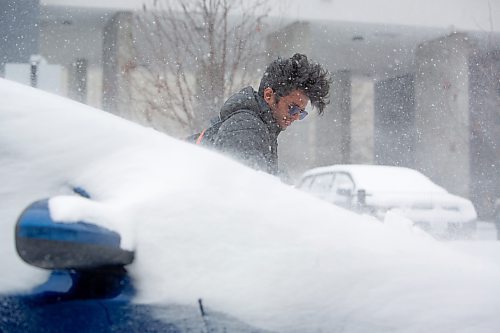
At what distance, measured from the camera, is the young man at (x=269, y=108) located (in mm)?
2559

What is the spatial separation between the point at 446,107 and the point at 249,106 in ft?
43.6

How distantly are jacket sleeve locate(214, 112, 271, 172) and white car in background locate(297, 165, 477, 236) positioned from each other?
13.2 feet

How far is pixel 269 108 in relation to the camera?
278cm

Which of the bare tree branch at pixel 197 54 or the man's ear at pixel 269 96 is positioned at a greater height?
the bare tree branch at pixel 197 54

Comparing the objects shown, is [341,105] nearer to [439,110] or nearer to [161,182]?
[439,110]

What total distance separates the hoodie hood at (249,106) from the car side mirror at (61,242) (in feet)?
4.92

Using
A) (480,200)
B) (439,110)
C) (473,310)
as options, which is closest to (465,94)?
(439,110)

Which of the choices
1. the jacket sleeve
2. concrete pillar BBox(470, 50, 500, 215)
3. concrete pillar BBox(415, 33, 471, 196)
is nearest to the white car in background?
the jacket sleeve

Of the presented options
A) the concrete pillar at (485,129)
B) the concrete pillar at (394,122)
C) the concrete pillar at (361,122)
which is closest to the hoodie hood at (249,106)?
the concrete pillar at (485,129)

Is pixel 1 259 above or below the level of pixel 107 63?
below

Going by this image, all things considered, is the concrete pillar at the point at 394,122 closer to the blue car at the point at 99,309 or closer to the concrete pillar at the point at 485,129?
the concrete pillar at the point at 485,129

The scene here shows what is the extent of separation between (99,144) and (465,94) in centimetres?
1441

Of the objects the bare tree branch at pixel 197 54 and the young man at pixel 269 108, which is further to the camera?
the bare tree branch at pixel 197 54

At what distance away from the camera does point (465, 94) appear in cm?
1470
